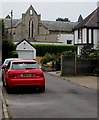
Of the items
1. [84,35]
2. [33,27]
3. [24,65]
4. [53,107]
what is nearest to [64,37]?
[33,27]

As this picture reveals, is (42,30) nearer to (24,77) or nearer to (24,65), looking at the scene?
(24,65)

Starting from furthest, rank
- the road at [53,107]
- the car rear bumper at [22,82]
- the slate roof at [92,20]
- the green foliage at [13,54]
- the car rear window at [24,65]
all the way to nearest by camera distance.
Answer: the green foliage at [13,54], the slate roof at [92,20], the car rear window at [24,65], the car rear bumper at [22,82], the road at [53,107]

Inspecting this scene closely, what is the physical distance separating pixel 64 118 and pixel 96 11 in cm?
4393

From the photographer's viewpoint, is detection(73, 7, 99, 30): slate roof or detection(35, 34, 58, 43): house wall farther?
detection(35, 34, 58, 43): house wall

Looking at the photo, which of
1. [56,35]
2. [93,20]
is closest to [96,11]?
[93,20]

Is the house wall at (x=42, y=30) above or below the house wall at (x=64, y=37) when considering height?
above

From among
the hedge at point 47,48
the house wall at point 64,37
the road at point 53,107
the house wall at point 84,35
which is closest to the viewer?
the road at point 53,107

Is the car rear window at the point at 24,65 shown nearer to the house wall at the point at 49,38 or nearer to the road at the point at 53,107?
the road at the point at 53,107

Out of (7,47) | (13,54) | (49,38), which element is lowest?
(13,54)

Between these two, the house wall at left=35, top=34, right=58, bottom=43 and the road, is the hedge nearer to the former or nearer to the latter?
the house wall at left=35, top=34, right=58, bottom=43

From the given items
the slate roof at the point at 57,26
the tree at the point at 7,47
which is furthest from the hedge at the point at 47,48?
the slate roof at the point at 57,26

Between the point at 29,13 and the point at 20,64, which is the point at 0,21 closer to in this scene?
the point at 29,13

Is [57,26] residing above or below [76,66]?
above

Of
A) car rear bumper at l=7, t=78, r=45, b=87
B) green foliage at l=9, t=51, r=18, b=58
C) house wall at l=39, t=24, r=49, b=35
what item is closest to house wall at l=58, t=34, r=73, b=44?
house wall at l=39, t=24, r=49, b=35
